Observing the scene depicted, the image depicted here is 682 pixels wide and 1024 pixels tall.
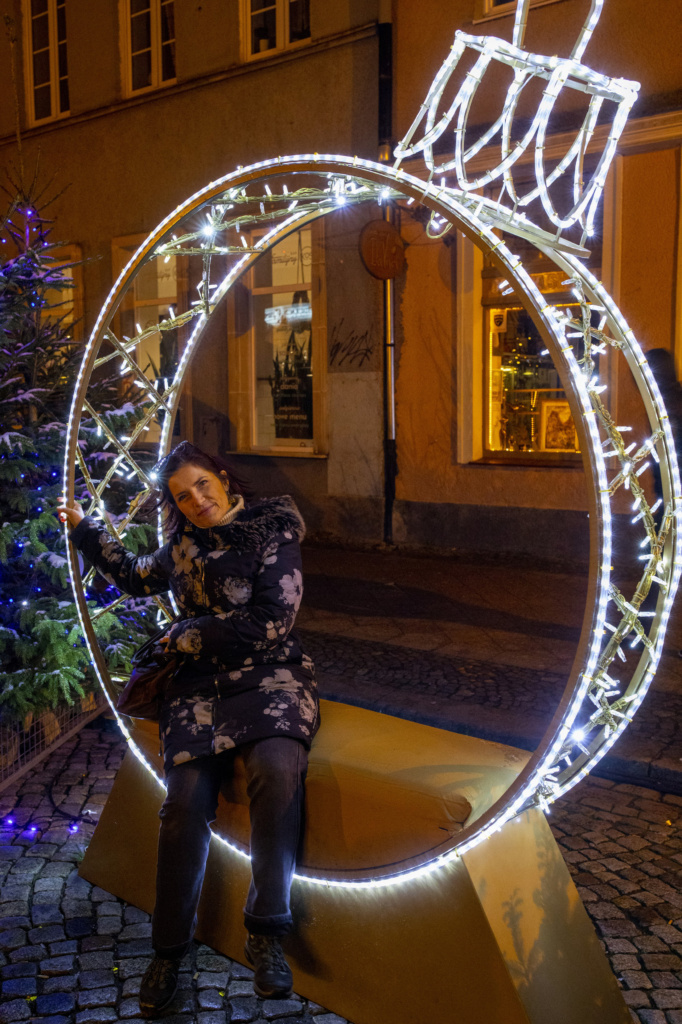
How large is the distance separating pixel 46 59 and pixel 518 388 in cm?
941

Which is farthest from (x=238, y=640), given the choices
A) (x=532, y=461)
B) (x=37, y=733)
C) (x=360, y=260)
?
(x=360, y=260)

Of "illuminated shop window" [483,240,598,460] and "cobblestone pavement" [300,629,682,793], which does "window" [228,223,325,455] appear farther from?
"cobblestone pavement" [300,629,682,793]

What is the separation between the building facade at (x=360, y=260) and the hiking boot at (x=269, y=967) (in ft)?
21.3

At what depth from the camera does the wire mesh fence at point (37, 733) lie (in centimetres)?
445

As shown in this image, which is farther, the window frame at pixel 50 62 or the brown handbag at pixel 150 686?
the window frame at pixel 50 62

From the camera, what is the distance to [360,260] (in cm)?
1020

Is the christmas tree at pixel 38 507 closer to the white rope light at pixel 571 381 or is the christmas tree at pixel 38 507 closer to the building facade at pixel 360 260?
the white rope light at pixel 571 381

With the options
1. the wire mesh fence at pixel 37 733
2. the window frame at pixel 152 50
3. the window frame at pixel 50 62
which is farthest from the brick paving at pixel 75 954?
the window frame at pixel 50 62

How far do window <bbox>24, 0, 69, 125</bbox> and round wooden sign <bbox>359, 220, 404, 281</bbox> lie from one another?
21.0 ft

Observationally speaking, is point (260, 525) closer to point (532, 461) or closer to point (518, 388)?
point (532, 461)

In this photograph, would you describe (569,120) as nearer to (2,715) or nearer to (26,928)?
(2,715)

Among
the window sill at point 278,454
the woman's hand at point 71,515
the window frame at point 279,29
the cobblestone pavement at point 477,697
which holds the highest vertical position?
the window frame at point 279,29

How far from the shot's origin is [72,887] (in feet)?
11.5

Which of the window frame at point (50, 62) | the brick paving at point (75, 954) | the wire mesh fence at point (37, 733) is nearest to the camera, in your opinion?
the brick paving at point (75, 954)
